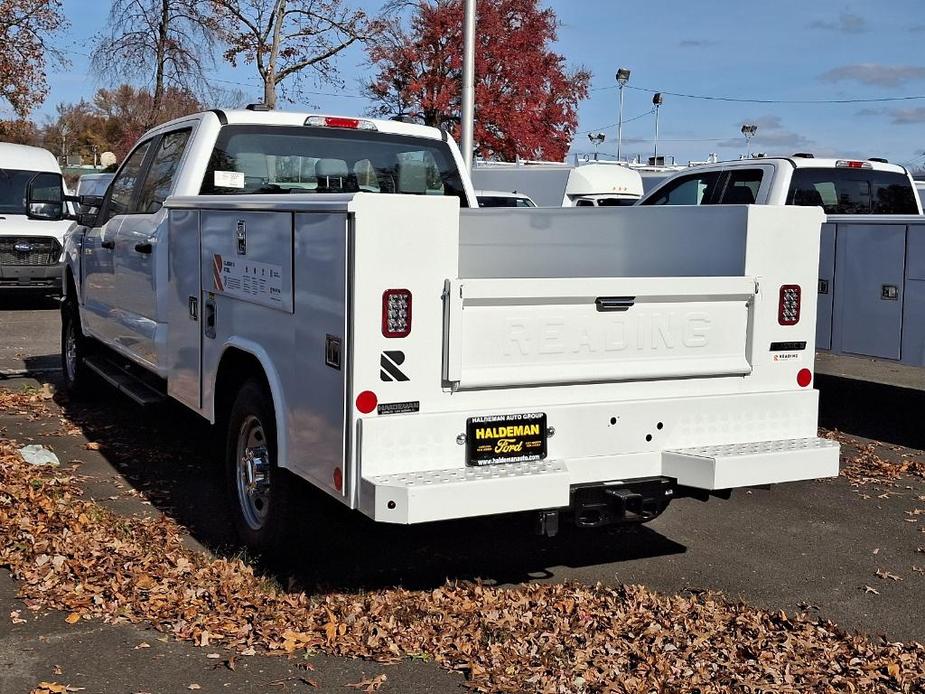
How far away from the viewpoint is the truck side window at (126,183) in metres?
8.04

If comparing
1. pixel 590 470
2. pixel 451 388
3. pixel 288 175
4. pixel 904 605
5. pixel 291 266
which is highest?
pixel 288 175

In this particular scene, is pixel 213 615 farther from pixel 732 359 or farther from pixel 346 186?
pixel 346 186

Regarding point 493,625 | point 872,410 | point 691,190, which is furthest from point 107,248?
point 872,410

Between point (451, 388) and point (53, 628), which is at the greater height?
point (451, 388)

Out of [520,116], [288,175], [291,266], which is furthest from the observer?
[520,116]

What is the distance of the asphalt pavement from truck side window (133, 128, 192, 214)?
1.76 meters

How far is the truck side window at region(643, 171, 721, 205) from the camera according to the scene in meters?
11.3

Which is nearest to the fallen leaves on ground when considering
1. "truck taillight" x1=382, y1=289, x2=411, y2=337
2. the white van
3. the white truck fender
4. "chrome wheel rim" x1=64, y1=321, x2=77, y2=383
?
the white truck fender

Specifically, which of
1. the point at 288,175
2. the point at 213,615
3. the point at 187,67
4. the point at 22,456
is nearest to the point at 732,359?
the point at 213,615

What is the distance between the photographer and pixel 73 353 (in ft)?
32.1

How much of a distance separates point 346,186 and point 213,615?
3.27 meters

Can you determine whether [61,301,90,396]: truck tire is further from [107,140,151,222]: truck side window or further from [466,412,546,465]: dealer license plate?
[466,412,546,465]: dealer license plate

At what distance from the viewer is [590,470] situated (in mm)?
4844

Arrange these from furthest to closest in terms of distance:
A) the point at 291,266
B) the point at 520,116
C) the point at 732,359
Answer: the point at 520,116, the point at 732,359, the point at 291,266
